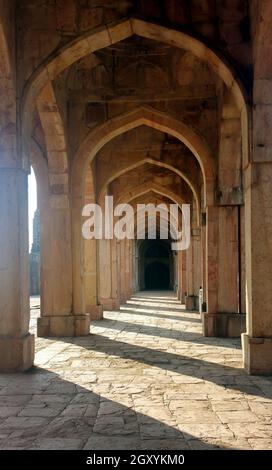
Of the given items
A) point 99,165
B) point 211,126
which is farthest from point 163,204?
point 211,126

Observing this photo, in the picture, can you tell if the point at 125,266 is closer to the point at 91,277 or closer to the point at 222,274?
the point at 91,277

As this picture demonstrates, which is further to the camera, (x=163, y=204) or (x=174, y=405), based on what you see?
(x=163, y=204)

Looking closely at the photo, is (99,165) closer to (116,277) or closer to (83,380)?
(116,277)

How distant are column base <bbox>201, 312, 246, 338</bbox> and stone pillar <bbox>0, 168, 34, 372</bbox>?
13.2 ft

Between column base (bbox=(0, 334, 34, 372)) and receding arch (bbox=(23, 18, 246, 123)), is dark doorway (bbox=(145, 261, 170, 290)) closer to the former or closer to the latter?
receding arch (bbox=(23, 18, 246, 123))

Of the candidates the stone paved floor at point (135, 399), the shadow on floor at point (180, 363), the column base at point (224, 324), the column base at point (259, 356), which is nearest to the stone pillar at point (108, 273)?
the shadow on floor at point (180, 363)

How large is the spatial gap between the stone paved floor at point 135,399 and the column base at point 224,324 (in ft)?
2.12

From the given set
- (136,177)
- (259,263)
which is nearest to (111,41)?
(259,263)

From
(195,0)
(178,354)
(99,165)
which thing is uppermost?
(195,0)

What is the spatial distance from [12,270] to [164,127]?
4560mm

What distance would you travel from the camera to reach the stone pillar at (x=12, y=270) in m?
6.14

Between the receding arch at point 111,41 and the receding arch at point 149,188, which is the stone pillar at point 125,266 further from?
the receding arch at point 111,41

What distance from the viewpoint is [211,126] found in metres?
9.19

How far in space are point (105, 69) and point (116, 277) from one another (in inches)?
295
